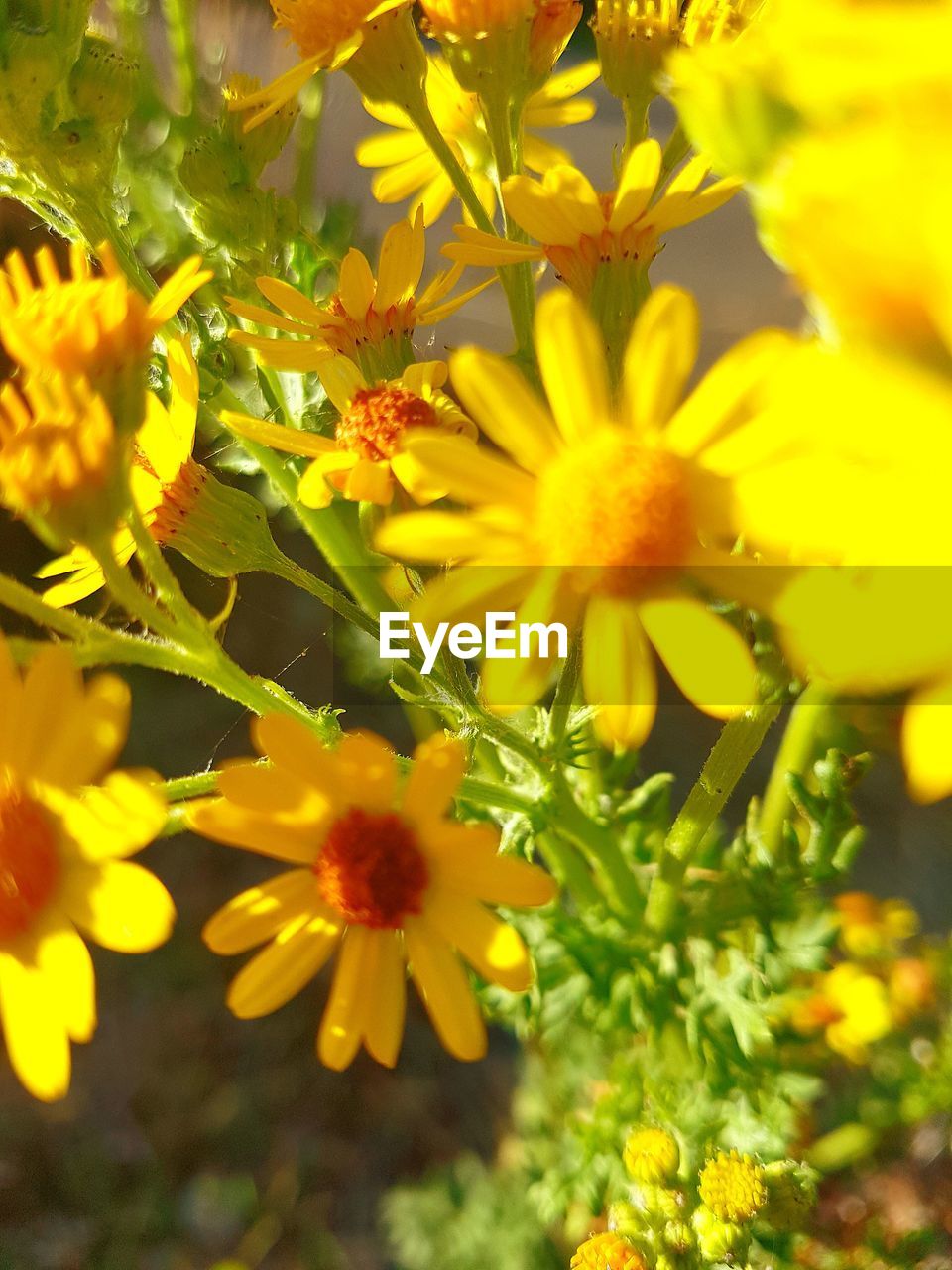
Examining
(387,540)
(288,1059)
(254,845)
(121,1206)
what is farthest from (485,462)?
(121,1206)

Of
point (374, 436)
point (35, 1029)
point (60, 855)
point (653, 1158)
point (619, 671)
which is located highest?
point (374, 436)

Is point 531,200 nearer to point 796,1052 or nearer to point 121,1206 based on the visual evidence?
point 796,1052

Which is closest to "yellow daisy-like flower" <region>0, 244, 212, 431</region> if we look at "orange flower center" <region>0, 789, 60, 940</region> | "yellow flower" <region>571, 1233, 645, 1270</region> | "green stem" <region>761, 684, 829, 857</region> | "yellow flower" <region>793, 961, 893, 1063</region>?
"orange flower center" <region>0, 789, 60, 940</region>

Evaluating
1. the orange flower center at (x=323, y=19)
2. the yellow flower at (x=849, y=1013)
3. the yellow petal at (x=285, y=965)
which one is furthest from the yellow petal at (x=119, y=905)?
the yellow flower at (x=849, y=1013)

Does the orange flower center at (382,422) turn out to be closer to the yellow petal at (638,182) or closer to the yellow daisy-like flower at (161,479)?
the yellow daisy-like flower at (161,479)

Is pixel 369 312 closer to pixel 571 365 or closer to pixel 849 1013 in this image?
pixel 571 365

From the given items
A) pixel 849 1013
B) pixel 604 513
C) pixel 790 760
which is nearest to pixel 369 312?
pixel 604 513
